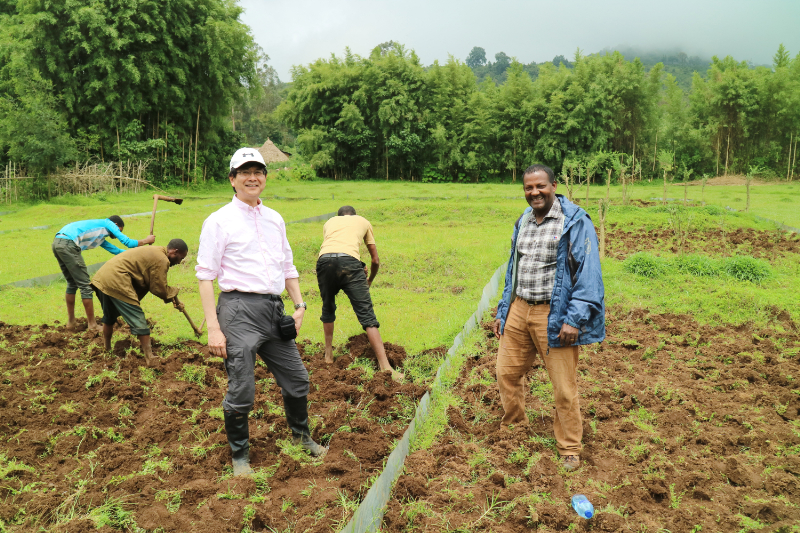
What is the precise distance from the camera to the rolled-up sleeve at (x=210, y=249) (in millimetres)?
3148

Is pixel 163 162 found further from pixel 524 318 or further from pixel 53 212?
pixel 524 318

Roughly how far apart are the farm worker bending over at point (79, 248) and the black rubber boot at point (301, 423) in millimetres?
3719

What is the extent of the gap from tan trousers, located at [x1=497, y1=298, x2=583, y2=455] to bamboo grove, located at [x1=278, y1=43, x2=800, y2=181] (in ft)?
78.5

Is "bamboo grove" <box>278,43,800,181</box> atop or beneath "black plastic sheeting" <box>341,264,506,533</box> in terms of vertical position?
atop

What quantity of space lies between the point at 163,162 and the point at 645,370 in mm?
23335

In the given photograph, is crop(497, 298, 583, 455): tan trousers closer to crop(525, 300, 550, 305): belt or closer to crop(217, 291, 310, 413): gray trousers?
crop(525, 300, 550, 305): belt

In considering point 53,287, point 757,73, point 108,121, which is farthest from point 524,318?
point 757,73

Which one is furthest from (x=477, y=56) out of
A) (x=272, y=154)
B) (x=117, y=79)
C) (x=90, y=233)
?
(x=90, y=233)

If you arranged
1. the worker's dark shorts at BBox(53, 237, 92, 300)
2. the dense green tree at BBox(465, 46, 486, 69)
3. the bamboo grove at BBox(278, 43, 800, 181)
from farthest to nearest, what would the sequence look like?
the dense green tree at BBox(465, 46, 486, 69)
the bamboo grove at BBox(278, 43, 800, 181)
the worker's dark shorts at BBox(53, 237, 92, 300)

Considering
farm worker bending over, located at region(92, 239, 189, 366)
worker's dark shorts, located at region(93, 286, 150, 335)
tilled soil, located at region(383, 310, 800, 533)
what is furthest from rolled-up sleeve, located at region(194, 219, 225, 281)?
worker's dark shorts, located at region(93, 286, 150, 335)

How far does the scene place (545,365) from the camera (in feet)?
11.3

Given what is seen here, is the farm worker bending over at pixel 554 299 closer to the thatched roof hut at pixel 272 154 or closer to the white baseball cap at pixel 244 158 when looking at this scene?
the white baseball cap at pixel 244 158

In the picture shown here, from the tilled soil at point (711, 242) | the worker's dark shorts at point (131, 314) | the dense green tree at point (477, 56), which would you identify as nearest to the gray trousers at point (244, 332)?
the worker's dark shorts at point (131, 314)

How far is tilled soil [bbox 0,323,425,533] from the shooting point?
3.01m
